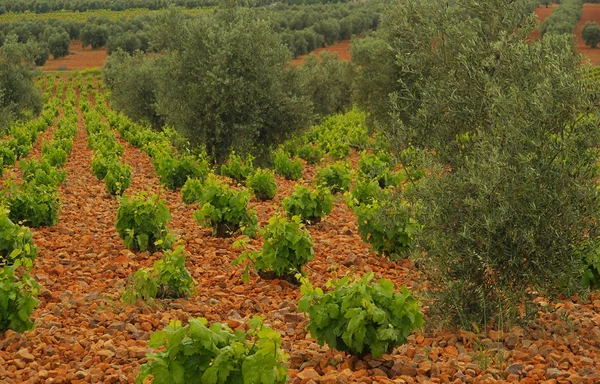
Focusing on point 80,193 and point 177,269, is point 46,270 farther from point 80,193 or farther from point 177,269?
point 80,193

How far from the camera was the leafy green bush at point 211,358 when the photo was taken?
481 cm

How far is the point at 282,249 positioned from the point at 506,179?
3387 mm

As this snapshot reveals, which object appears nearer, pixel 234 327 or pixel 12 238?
pixel 234 327

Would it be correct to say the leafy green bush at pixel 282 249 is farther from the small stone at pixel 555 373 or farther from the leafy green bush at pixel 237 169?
the leafy green bush at pixel 237 169

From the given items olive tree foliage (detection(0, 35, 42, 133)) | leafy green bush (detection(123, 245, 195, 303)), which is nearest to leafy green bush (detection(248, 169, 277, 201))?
leafy green bush (detection(123, 245, 195, 303))

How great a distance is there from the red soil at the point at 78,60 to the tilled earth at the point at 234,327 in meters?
80.8

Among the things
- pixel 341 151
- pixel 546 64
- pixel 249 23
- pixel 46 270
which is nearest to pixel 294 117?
pixel 249 23

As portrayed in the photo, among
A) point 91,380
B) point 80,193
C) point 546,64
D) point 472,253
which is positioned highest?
point 546,64

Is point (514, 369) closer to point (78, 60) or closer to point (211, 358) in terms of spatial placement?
point (211, 358)

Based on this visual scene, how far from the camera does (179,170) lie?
673 inches

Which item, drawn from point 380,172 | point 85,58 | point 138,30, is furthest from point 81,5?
point 380,172

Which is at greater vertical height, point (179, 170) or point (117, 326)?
point (117, 326)

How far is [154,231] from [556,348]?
6.19 metres

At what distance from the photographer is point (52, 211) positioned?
12086 mm
